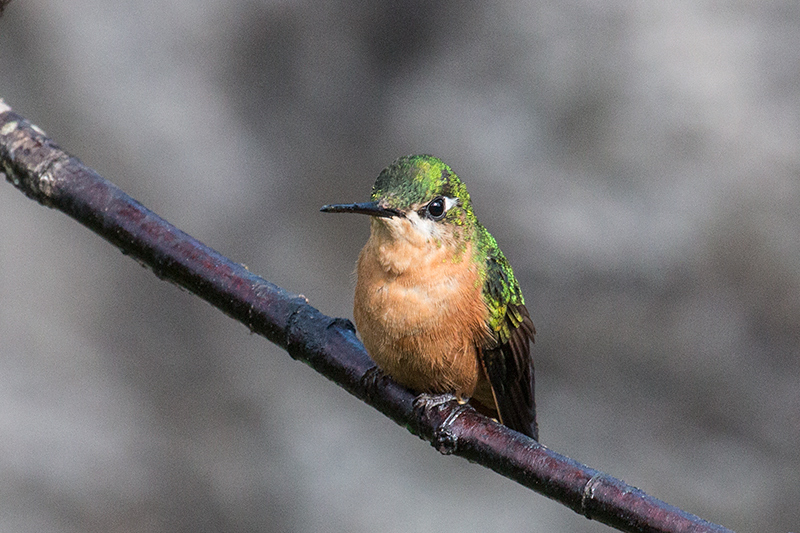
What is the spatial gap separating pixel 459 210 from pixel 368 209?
1.73 ft

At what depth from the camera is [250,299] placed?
3.03 m

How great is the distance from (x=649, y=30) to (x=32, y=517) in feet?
19.8

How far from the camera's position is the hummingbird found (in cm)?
296

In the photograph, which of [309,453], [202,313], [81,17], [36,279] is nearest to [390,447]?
[309,453]

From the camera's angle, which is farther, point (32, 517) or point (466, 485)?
point (466, 485)

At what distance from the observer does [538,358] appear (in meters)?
6.99

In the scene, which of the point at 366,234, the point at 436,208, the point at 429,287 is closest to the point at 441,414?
the point at 429,287

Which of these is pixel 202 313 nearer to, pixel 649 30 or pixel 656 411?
pixel 656 411

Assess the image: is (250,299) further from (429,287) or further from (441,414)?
(441,414)

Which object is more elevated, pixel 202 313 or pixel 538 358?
pixel 538 358

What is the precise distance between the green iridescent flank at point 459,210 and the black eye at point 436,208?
21 mm

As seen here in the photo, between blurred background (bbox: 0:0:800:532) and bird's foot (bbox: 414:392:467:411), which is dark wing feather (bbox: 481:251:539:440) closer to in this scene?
bird's foot (bbox: 414:392:467:411)

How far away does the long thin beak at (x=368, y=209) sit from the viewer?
2.46 meters

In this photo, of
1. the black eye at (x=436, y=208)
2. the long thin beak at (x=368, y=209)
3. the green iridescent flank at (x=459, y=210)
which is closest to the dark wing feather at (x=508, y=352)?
the green iridescent flank at (x=459, y=210)
